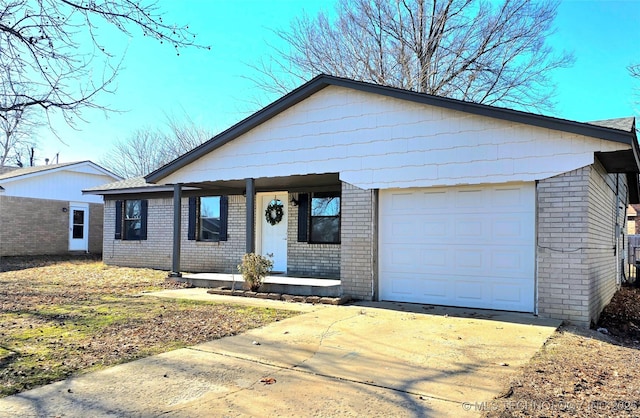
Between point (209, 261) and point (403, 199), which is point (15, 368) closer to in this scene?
point (403, 199)

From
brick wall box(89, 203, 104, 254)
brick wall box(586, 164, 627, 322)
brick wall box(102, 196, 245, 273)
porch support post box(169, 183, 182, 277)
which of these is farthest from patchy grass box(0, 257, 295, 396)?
brick wall box(89, 203, 104, 254)

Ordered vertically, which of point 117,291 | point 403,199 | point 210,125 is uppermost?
point 210,125

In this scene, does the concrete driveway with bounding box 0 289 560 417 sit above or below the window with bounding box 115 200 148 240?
below

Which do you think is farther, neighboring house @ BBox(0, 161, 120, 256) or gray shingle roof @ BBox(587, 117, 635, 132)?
neighboring house @ BBox(0, 161, 120, 256)

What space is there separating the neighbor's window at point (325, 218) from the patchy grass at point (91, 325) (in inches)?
168

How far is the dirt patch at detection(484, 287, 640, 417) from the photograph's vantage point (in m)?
3.56

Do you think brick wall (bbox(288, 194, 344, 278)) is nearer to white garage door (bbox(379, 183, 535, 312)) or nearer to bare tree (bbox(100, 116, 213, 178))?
white garage door (bbox(379, 183, 535, 312))

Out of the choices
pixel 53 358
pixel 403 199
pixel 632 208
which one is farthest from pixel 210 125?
pixel 632 208

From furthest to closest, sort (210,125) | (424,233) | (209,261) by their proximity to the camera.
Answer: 1. (210,125)
2. (209,261)
3. (424,233)

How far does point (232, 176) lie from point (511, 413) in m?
8.38

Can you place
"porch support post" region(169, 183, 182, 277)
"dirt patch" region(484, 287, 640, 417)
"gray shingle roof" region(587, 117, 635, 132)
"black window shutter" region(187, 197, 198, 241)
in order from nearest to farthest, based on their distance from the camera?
"dirt patch" region(484, 287, 640, 417) → "gray shingle roof" region(587, 117, 635, 132) → "porch support post" region(169, 183, 182, 277) → "black window shutter" region(187, 197, 198, 241)

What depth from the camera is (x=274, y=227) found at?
13359mm

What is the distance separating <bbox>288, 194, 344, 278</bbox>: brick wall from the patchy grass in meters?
3.61

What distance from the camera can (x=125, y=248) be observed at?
1645 cm
